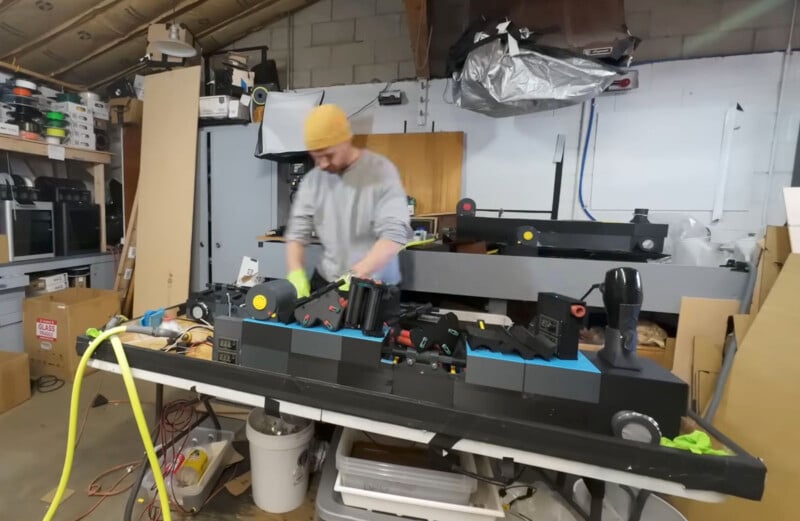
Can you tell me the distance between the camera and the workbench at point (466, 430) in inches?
29.1

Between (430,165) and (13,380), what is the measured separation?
2829 mm

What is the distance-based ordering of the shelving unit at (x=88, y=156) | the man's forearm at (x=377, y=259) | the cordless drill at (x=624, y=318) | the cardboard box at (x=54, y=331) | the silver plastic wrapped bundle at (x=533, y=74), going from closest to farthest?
the cordless drill at (x=624, y=318), the man's forearm at (x=377, y=259), the silver plastic wrapped bundle at (x=533, y=74), the cardboard box at (x=54, y=331), the shelving unit at (x=88, y=156)

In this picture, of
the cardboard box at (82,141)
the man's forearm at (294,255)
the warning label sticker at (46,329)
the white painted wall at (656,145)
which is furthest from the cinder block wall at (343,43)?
the warning label sticker at (46,329)

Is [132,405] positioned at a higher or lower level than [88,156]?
lower

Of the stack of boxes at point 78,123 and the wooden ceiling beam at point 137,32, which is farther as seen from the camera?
the stack of boxes at point 78,123

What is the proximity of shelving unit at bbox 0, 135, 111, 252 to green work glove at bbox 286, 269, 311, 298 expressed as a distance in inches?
103

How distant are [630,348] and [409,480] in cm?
71

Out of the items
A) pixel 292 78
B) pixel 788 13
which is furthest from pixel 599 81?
pixel 292 78

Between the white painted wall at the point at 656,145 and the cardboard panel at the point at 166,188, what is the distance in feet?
5.70

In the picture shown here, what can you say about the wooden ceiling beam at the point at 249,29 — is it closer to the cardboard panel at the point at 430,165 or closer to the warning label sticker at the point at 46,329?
the cardboard panel at the point at 430,165

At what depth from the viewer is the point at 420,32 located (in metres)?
2.17

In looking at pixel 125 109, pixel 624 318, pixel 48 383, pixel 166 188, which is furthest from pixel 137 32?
pixel 624 318

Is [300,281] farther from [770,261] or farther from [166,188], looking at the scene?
[166,188]

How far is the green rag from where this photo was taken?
2.46ft
